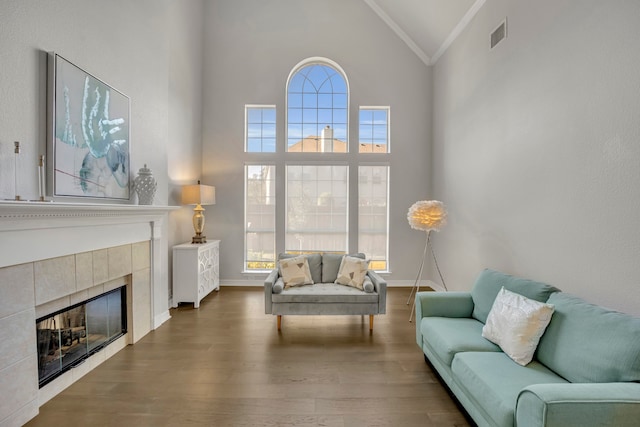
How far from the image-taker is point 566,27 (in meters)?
2.48

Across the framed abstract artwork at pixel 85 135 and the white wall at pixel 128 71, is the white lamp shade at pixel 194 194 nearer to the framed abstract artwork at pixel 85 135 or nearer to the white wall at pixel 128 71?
the white wall at pixel 128 71

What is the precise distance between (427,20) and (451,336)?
4607 millimetres

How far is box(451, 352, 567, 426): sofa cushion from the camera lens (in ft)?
5.28

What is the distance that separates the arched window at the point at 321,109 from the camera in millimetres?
5605

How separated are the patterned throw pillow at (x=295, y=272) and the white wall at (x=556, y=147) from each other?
2.18 metres

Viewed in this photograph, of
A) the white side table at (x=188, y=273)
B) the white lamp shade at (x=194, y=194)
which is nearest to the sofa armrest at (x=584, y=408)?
the white side table at (x=188, y=273)

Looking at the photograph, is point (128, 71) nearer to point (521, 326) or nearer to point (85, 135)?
point (85, 135)

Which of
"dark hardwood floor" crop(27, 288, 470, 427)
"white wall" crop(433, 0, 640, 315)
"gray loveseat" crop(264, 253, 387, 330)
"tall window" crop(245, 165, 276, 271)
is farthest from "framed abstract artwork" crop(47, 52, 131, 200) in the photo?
"white wall" crop(433, 0, 640, 315)

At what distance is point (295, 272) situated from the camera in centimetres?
382

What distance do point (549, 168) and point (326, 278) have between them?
2662mm

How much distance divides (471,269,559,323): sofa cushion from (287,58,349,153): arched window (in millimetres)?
3484

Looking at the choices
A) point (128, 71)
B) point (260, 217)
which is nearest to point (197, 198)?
point (260, 217)

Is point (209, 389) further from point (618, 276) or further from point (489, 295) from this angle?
point (618, 276)

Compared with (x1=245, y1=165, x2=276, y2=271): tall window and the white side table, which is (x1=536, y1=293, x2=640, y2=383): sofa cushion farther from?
(x1=245, y1=165, x2=276, y2=271): tall window
